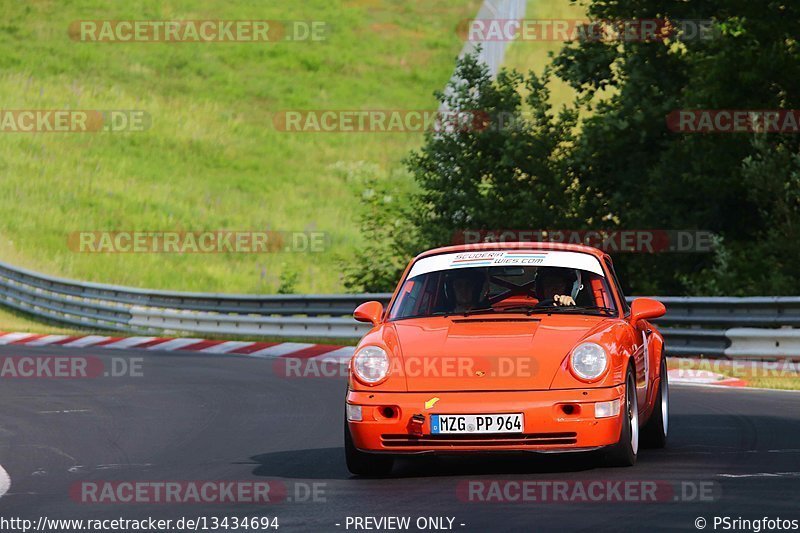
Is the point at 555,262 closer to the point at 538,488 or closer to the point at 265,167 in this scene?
the point at 538,488

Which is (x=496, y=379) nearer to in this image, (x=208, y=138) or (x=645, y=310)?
(x=645, y=310)

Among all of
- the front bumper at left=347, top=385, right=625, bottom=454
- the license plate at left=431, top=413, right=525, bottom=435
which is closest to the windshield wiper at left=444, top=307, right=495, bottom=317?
the front bumper at left=347, top=385, right=625, bottom=454

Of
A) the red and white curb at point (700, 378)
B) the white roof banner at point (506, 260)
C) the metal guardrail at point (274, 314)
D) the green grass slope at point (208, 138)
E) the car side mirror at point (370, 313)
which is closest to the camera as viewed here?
the car side mirror at point (370, 313)

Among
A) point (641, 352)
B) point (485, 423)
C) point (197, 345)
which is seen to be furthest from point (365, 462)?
point (197, 345)

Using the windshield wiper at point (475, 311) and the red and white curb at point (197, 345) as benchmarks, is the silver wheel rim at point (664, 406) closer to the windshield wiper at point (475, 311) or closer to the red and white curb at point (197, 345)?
the windshield wiper at point (475, 311)

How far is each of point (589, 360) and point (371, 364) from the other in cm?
128

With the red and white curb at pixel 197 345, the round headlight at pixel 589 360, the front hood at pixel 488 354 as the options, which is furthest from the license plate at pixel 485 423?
the red and white curb at pixel 197 345

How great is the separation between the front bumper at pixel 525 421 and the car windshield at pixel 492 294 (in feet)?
4.15

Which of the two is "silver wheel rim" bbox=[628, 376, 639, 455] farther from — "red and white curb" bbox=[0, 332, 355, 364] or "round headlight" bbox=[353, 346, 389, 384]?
"red and white curb" bbox=[0, 332, 355, 364]

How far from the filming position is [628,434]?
8875mm

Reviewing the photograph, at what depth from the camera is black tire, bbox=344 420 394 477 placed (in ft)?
29.5

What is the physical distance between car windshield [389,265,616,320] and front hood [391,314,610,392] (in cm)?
62

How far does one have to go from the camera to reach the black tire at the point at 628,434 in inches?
345

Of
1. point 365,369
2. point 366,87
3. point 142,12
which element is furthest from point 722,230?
point 142,12
